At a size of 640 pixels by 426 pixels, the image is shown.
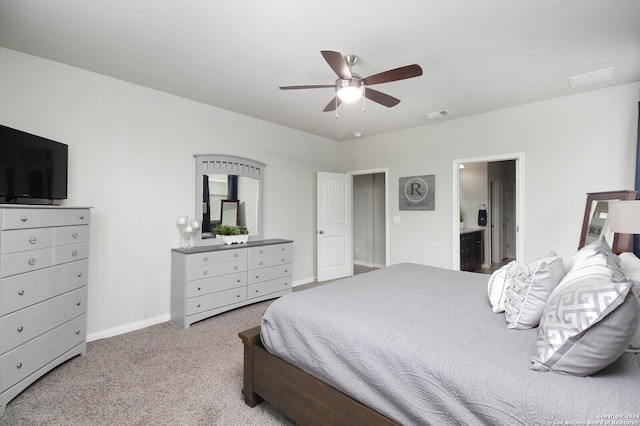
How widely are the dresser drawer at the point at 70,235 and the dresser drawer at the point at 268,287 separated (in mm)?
1836

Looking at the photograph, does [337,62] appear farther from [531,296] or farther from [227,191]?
[227,191]

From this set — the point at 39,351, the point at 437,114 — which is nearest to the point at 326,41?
the point at 437,114

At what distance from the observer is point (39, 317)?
2143 millimetres

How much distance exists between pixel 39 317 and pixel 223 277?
1.64m

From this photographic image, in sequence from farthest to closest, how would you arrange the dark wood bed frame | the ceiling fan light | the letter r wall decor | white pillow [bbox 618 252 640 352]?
the letter r wall decor < the ceiling fan light < the dark wood bed frame < white pillow [bbox 618 252 640 352]

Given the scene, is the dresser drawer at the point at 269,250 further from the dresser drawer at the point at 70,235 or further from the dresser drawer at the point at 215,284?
the dresser drawer at the point at 70,235

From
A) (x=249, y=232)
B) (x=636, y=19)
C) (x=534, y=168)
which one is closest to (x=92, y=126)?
(x=249, y=232)

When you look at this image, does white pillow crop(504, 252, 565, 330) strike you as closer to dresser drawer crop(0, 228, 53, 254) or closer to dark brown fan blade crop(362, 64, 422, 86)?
dark brown fan blade crop(362, 64, 422, 86)

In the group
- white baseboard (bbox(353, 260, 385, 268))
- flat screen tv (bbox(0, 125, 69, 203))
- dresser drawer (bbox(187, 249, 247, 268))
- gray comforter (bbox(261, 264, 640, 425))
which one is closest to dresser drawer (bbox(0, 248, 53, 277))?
flat screen tv (bbox(0, 125, 69, 203))

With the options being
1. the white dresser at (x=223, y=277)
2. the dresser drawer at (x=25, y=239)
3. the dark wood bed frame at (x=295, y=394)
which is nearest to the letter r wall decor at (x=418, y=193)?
the white dresser at (x=223, y=277)

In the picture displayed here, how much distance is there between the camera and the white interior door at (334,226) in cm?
514

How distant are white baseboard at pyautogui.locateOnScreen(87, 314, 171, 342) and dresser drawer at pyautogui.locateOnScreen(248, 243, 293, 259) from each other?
1172 mm

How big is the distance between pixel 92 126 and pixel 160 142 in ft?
2.06

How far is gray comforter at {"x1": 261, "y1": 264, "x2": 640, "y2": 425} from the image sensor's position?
38.2 inches
